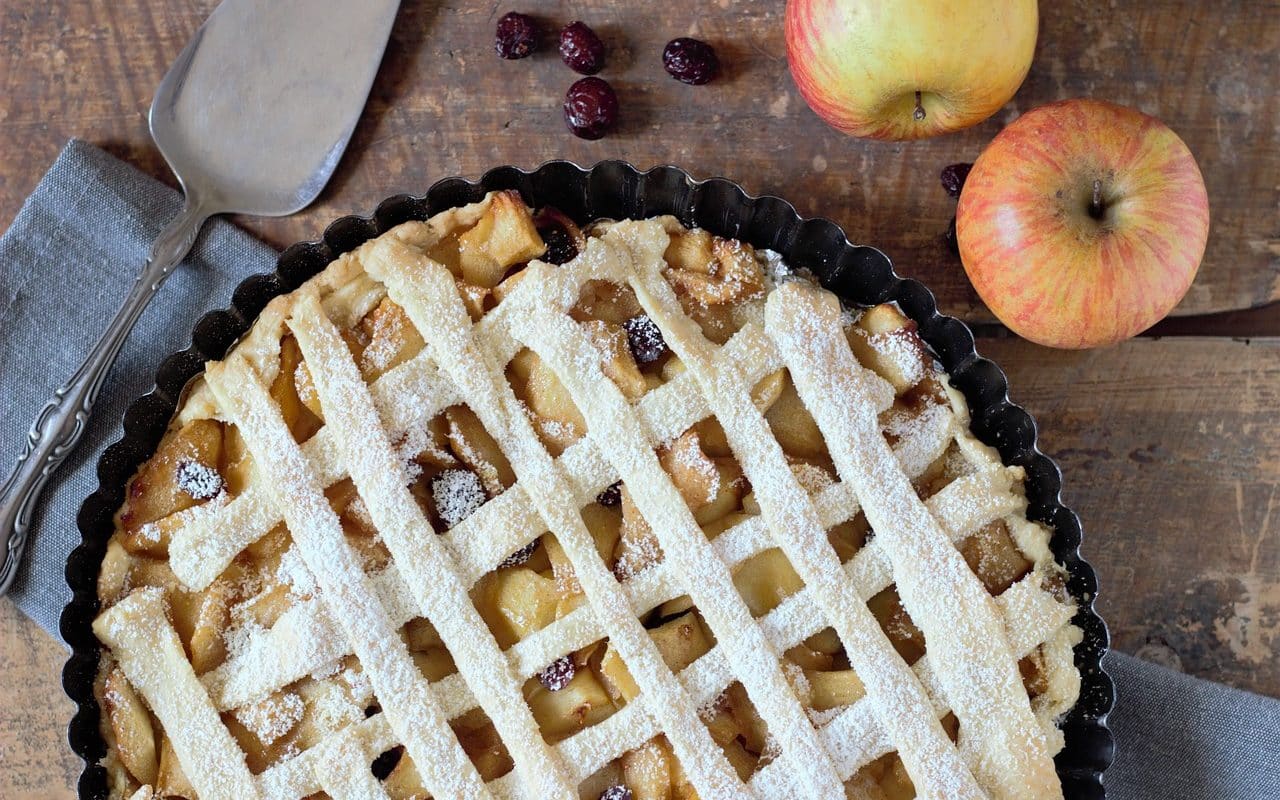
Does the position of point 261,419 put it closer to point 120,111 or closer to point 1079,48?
point 120,111

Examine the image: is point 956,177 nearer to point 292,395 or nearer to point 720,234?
point 720,234

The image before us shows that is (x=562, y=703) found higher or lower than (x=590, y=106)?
lower

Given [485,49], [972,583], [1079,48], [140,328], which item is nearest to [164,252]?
[140,328]

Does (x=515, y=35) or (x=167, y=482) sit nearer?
(x=167, y=482)

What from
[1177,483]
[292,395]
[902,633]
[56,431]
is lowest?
[1177,483]

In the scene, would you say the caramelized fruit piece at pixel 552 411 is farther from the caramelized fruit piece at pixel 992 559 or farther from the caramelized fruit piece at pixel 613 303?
the caramelized fruit piece at pixel 992 559

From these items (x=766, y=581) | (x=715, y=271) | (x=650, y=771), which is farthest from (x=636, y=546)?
(x=715, y=271)
